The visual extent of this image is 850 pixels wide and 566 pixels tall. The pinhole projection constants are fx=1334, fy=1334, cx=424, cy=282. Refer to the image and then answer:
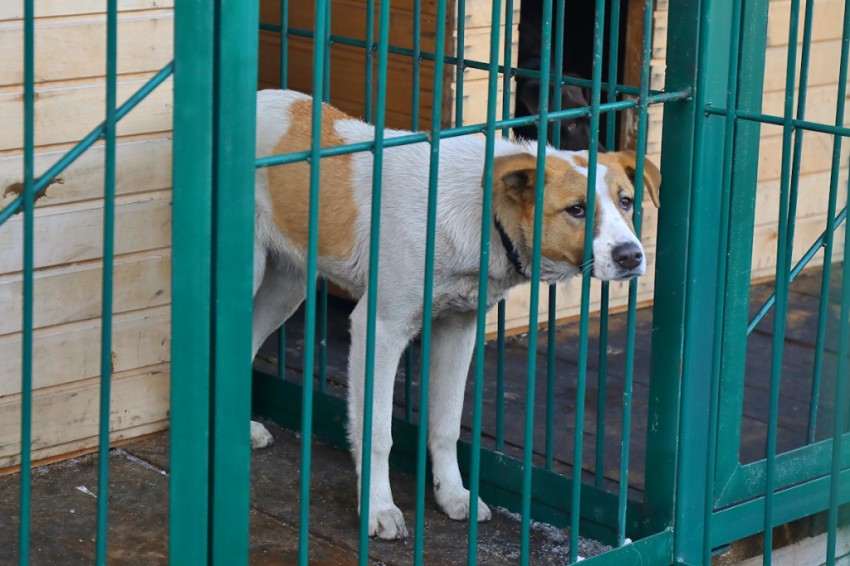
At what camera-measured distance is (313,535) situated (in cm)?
393

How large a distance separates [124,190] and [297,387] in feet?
3.03

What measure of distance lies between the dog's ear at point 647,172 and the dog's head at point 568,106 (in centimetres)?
175

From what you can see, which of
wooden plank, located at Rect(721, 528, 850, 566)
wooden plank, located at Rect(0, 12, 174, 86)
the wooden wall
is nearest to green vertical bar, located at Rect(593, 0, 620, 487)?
wooden plank, located at Rect(721, 528, 850, 566)

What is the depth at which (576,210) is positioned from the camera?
11.5 ft

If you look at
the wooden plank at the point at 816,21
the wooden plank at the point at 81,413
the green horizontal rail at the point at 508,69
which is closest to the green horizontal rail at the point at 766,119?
the green horizontal rail at the point at 508,69

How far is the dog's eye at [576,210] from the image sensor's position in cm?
350

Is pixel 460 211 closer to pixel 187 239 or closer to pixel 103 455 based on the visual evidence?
pixel 187 239

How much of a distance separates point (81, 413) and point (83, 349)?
0.73 feet

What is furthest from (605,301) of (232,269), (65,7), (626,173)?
(65,7)

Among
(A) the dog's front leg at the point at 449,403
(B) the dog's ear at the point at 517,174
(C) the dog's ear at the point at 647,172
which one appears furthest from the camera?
(A) the dog's front leg at the point at 449,403

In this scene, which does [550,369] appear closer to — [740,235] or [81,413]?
[740,235]

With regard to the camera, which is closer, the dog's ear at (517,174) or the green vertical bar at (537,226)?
the green vertical bar at (537,226)

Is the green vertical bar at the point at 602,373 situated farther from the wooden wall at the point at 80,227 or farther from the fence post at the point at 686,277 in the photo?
the wooden wall at the point at 80,227

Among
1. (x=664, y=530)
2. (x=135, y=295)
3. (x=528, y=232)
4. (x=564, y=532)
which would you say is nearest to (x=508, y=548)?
(x=564, y=532)
